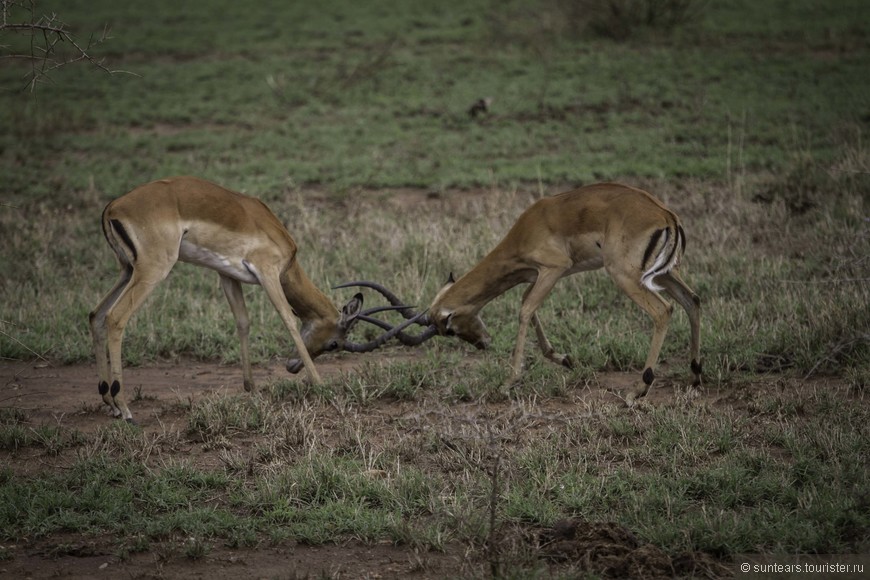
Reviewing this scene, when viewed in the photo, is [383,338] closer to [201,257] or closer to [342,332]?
[342,332]

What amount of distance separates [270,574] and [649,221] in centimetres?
390

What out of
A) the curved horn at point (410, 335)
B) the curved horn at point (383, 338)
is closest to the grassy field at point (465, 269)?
the curved horn at point (383, 338)

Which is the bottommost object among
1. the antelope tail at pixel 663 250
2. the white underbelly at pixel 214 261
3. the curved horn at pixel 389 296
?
the curved horn at pixel 389 296

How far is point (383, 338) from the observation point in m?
7.73

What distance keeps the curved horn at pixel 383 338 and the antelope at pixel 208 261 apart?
0.04 feet

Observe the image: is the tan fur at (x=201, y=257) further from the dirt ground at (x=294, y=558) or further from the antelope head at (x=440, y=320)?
the dirt ground at (x=294, y=558)

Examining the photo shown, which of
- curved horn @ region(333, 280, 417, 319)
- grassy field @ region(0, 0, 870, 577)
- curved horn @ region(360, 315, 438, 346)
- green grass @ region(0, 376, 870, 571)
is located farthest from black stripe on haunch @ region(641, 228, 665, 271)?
curved horn @ region(333, 280, 417, 319)

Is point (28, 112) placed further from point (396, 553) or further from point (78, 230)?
point (396, 553)

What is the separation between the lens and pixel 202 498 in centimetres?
582

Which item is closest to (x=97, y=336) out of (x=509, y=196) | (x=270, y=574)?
(x=270, y=574)

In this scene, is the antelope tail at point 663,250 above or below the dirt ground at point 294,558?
above

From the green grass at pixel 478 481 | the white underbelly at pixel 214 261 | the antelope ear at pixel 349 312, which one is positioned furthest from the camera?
the antelope ear at pixel 349 312

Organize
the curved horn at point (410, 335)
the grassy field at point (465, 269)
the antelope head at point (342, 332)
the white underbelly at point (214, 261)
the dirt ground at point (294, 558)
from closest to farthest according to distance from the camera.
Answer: the dirt ground at point (294, 558)
the grassy field at point (465, 269)
the white underbelly at point (214, 261)
the curved horn at point (410, 335)
the antelope head at point (342, 332)

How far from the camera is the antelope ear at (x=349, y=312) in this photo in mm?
8047
